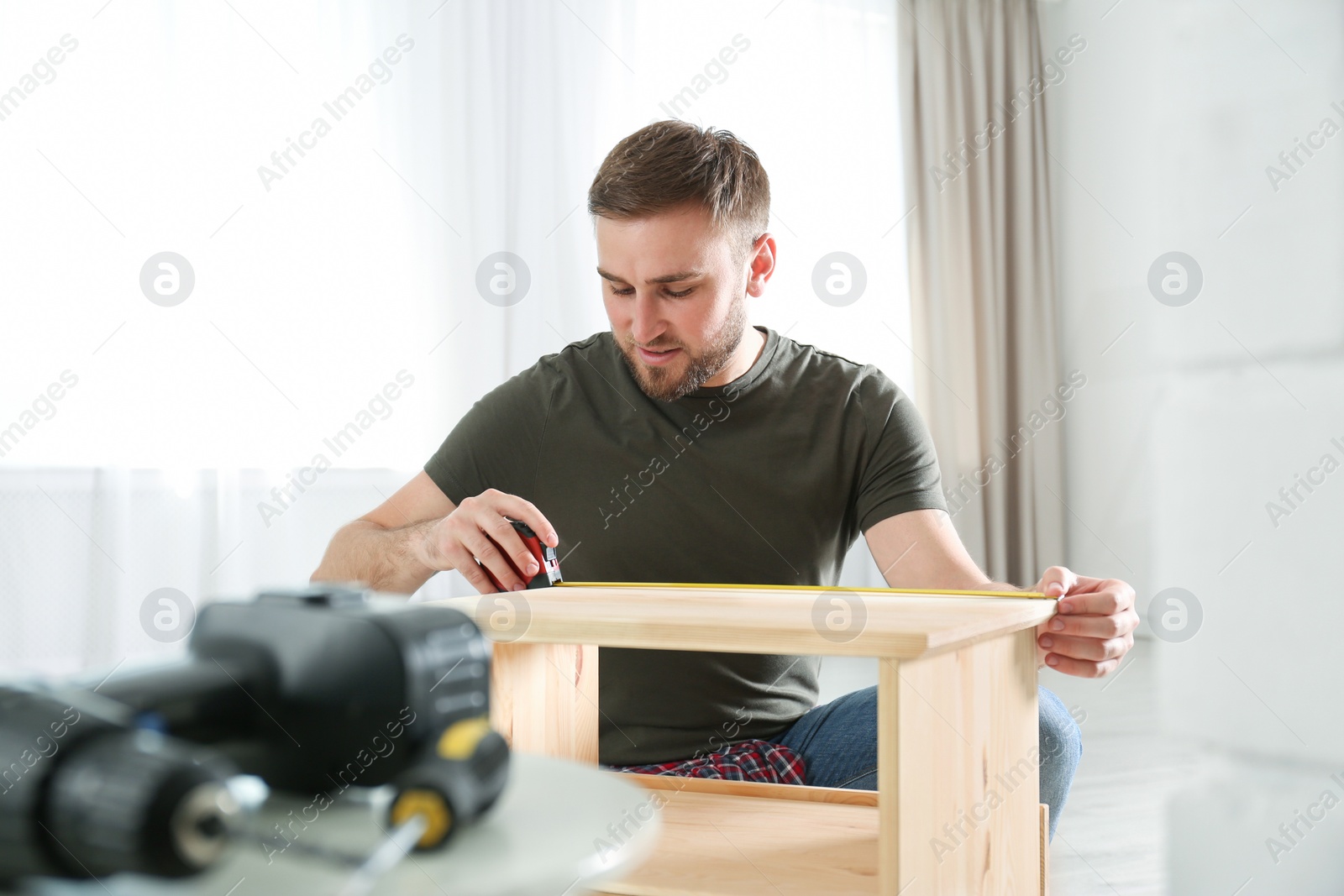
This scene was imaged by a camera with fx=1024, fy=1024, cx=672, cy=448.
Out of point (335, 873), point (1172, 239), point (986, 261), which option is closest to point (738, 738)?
point (335, 873)

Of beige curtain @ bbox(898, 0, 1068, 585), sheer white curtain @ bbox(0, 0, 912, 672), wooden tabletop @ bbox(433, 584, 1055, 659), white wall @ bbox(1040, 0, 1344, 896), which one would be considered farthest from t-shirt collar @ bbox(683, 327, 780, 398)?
beige curtain @ bbox(898, 0, 1068, 585)

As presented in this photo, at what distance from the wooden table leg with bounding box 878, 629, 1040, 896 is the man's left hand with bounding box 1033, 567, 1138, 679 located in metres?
0.03

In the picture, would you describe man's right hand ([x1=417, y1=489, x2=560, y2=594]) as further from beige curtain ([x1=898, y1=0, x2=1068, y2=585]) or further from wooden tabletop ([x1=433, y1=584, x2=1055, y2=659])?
beige curtain ([x1=898, y1=0, x2=1068, y2=585])

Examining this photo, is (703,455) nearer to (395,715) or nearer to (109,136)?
(395,715)

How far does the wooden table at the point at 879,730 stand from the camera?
0.66 metres

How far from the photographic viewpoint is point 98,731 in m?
0.20

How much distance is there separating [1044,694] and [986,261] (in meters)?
3.13

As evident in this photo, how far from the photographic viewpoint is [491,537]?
3.12ft

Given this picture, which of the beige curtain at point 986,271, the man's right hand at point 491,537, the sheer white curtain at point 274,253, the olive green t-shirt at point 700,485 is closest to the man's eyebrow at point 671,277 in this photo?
the olive green t-shirt at point 700,485

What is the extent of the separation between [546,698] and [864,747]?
37cm

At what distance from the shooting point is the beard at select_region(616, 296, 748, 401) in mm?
1392

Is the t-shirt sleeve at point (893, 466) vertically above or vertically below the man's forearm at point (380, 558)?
above

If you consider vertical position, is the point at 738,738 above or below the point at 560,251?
below

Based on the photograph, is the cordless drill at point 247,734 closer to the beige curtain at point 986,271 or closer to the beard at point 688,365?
the beard at point 688,365
